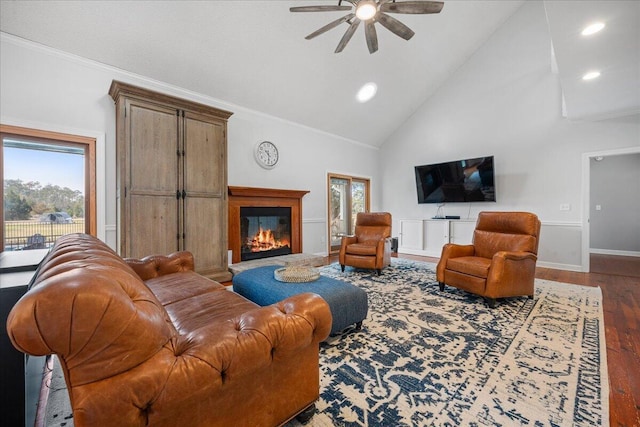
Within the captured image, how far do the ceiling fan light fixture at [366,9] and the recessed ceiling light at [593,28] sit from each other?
5.84 feet

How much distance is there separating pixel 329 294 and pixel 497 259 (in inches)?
76.8

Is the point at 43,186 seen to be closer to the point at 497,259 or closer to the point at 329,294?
the point at 329,294

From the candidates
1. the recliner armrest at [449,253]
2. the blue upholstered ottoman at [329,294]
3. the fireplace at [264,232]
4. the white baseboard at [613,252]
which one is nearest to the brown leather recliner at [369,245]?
the recliner armrest at [449,253]

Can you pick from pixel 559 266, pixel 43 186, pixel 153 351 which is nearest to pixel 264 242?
pixel 43 186

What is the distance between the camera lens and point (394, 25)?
263 centimetres

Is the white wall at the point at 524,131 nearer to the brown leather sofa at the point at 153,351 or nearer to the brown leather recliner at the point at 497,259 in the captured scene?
the brown leather recliner at the point at 497,259

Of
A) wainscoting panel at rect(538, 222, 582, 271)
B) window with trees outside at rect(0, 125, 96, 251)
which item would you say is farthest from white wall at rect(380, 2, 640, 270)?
window with trees outside at rect(0, 125, 96, 251)

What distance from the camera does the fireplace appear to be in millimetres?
4516

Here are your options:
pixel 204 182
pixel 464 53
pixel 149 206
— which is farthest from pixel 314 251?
pixel 464 53

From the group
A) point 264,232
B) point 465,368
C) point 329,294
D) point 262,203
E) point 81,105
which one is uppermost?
point 81,105

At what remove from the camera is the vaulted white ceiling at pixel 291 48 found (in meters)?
2.62

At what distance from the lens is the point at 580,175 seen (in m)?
4.42

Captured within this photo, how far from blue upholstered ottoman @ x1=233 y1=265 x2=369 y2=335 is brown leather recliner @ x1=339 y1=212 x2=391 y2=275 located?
1797mm

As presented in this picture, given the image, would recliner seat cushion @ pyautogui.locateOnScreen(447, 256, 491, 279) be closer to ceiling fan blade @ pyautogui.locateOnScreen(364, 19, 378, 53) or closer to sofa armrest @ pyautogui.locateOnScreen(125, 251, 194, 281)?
ceiling fan blade @ pyautogui.locateOnScreen(364, 19, 378, 53)
